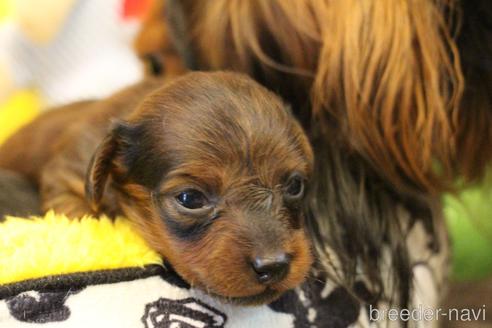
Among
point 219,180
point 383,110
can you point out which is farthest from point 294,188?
point 383,110

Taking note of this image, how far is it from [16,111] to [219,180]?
46.3 inches

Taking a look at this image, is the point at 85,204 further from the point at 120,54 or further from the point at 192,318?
the point at 120,54

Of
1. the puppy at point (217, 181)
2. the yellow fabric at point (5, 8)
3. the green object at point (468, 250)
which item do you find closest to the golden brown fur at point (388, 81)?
the puppy at point (217, 181)

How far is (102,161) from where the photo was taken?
39.5 inches

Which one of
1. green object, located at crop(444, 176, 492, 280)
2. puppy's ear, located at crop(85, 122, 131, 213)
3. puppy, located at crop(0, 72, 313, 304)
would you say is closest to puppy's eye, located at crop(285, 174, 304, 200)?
puppy, located at crop(0, 72, 313, 304)

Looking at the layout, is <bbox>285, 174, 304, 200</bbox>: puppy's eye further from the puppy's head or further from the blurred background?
the blurred background

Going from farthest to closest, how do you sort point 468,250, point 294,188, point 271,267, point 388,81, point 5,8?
1. point 5,8
2. point 468,250
3. point 388,81
4. point 294,188
5. point 271,267

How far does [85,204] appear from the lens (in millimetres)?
1114

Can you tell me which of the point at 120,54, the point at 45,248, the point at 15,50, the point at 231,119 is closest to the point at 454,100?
the point at 231,119

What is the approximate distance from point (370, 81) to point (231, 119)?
317mm

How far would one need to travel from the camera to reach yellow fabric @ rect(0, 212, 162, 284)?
3.03 ft

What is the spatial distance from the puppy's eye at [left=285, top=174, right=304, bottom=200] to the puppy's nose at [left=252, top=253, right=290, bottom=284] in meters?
0.12

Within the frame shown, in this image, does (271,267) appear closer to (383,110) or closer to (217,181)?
(217,181)

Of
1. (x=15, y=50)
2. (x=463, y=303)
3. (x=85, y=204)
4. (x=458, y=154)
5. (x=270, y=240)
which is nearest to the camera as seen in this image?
(x=270, y=240)
